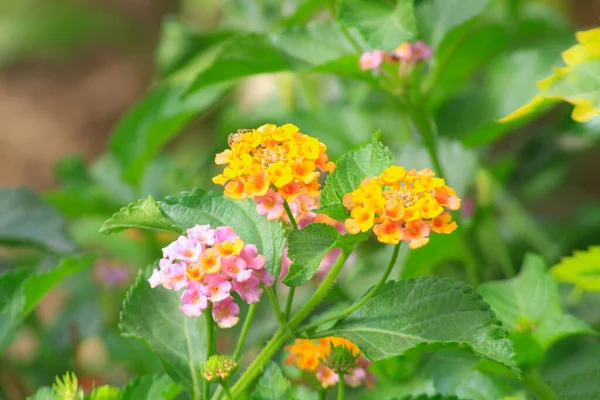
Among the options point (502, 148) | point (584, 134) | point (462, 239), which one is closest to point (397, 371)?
point (462, 239)

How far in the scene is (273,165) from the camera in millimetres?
537

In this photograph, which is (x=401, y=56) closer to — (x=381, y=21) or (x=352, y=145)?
(x=381, y=21)

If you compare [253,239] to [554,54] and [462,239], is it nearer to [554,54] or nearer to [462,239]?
[462,239]

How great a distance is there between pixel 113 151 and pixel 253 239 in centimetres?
63

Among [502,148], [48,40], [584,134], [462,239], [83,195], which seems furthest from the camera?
[48,40]

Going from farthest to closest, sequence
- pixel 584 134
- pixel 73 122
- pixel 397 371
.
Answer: pixel 73 122, pixel 584 134, pixel 397 371

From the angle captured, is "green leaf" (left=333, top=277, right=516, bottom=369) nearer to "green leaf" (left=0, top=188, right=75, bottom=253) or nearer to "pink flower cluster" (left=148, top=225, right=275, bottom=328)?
"pink flower cluster" (left=148, top=225, right=275, bottom=328)

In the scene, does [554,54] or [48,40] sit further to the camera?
[48,40]

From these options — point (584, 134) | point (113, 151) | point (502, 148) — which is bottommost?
point (502, 148)

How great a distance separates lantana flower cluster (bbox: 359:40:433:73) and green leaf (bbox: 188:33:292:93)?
11cm

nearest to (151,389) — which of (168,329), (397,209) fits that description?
(168,329)

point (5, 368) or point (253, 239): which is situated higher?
point (253, 239)

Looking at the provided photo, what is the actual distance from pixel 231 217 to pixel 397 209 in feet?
0.52

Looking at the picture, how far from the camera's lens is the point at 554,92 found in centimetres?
64
